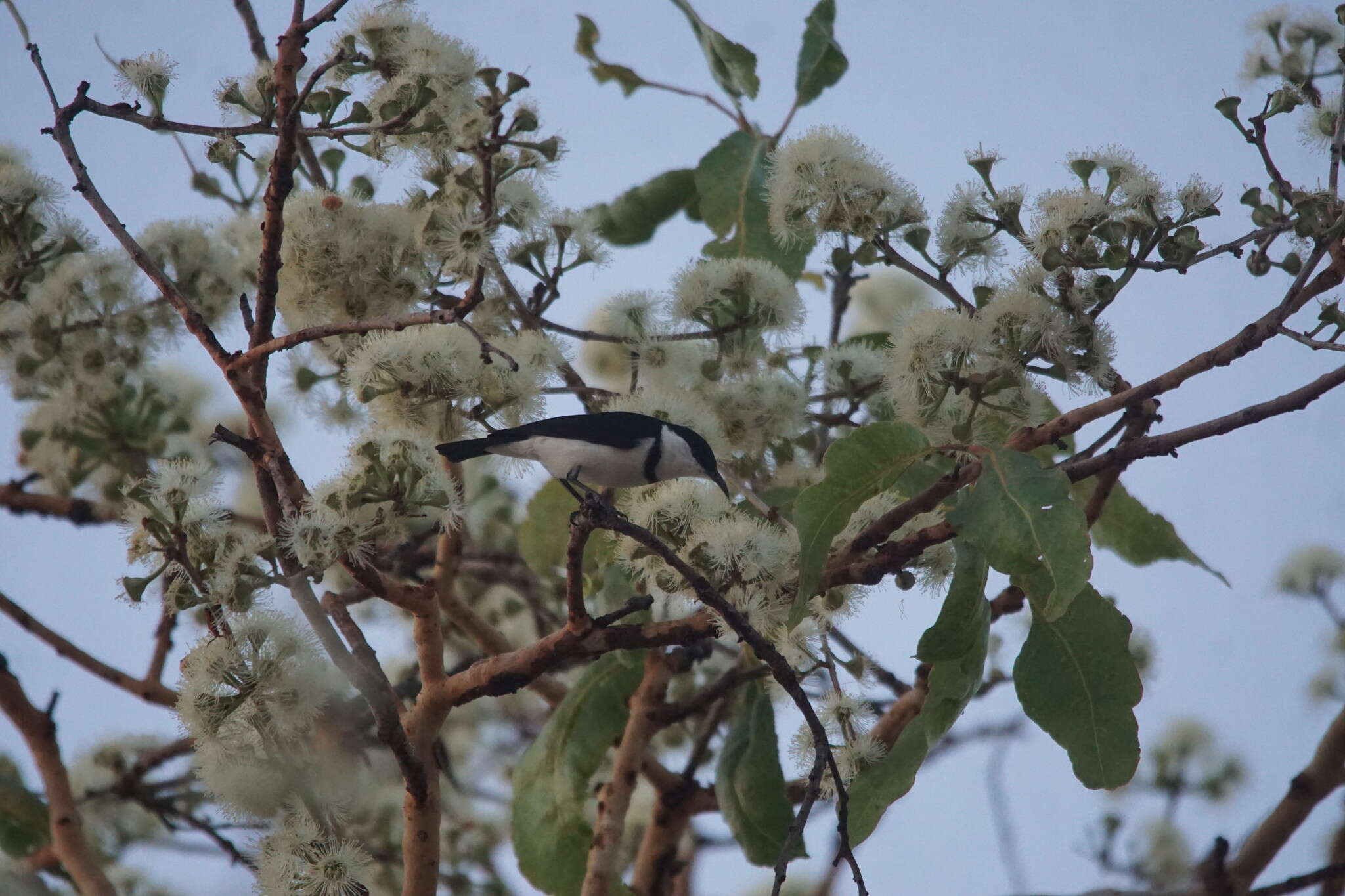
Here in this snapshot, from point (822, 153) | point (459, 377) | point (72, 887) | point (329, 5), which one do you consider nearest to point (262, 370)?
point (459, 377)

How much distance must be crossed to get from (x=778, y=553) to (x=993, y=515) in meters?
0.61

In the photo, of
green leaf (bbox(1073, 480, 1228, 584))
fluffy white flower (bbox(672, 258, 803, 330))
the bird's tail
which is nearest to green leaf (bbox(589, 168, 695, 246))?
fluffy white flower (bbox(672, 258, 803, 330))

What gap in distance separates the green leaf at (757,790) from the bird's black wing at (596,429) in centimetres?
79

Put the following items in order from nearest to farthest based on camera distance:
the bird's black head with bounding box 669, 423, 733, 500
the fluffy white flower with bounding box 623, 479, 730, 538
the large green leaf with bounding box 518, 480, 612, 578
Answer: the fluffy white flower with bounding box 623, 479, 730, 538 < the bird's black head with bounding box 669, 423, 733, 500 < the large green leaf with bounding box 518, 480, 612, 578

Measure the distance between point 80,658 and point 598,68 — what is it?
2523mm

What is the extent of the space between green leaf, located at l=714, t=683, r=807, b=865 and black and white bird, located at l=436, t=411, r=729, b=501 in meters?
0.65

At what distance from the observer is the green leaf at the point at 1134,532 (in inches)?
140

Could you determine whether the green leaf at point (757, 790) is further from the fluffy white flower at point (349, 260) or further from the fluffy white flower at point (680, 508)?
the fluffy white flower at point (349, 260)

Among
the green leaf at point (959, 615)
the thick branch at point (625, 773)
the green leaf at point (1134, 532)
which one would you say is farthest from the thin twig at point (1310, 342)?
the thick branch at point (625, 773)

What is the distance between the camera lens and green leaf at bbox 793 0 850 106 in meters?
4.11

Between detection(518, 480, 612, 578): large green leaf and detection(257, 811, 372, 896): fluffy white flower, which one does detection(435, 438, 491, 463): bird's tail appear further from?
detection(257, 811, 372, 896): fluffy white flower

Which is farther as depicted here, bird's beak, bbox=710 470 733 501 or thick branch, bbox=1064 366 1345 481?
bird's beak, bbox=710 470 733 501

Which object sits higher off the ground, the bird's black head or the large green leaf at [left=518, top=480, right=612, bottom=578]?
the large green leaf at [left=518, top=480, right=612, bottom=578]

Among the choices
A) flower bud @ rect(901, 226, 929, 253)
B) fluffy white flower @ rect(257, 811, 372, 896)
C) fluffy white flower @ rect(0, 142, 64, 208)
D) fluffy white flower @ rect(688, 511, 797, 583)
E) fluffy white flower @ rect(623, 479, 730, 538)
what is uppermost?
fluffy white flower @ rect(0, 142, 64, 208)
